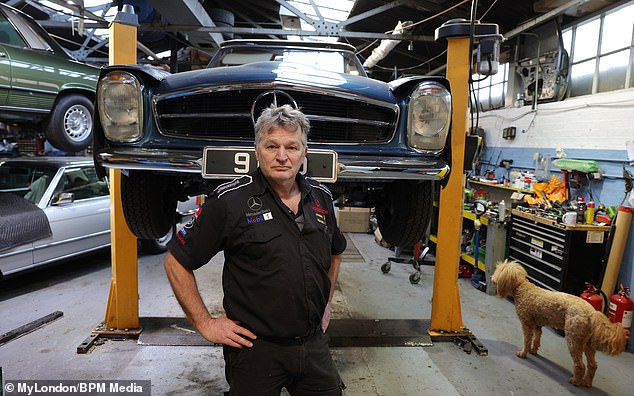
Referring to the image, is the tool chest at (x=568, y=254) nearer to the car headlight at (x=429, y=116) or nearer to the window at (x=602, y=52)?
the window at (x=602, y=52)

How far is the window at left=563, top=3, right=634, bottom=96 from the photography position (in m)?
3.79

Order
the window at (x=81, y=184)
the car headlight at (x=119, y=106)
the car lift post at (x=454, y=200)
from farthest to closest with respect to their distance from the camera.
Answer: the window at (x=81, y=184), the car lift post at (x=454, y=200), the car headlight at (x=119, y=106)

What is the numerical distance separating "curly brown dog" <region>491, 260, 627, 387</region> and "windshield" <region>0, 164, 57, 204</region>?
4197mm

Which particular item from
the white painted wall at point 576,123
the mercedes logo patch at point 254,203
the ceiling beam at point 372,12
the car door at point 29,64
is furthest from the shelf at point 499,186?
the car door at point 29,64

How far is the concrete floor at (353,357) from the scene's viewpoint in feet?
7.30

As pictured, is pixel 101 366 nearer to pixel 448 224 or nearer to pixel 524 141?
pixel 448 224

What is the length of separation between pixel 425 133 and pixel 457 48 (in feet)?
3.27

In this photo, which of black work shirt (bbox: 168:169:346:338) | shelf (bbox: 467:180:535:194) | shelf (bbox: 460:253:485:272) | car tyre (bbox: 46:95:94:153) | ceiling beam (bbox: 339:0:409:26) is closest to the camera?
black work shirt (bbox: 168:169:346:338)

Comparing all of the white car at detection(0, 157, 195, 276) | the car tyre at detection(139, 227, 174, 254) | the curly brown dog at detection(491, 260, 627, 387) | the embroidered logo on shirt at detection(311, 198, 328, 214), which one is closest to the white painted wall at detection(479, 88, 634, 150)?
the curly brown dog at detection(491, 260, 627, 387)

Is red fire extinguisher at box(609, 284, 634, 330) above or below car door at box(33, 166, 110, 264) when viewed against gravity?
below

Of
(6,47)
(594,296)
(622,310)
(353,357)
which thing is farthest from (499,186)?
(6,47)

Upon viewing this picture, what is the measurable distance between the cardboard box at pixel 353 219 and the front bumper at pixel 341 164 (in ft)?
14.8

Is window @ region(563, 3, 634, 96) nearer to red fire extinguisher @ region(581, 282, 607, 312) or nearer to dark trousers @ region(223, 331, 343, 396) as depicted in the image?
red fire extinguisher @ region(581, 282, 607, 312)

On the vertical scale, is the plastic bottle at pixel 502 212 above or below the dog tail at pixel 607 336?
above
